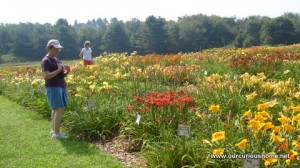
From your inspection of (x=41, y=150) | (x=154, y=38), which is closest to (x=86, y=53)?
(x=41, y=150)

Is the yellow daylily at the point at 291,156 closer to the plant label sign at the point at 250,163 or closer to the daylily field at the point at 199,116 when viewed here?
the daylily field at the point at 199,116

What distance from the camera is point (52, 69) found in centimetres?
576

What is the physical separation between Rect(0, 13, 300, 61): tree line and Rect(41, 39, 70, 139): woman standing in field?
4130cm

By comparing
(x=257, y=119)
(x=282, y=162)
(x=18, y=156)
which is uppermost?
(x=257, y=119)

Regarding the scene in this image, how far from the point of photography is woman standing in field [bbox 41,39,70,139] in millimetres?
5680

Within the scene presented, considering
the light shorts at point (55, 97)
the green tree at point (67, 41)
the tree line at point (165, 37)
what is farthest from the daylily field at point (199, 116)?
the green tree at point (67, 41)

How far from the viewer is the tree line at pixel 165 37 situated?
5000cm

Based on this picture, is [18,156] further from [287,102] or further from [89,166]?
[287,102]

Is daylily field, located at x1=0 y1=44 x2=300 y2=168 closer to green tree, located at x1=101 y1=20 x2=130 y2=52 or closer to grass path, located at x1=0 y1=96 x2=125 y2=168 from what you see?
grass path, located at x1=0 y1=96 x2=125 y2=168

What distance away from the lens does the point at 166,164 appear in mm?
4195

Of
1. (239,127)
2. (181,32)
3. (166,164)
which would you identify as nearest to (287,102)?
(239,127)

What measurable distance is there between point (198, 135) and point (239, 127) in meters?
0.55

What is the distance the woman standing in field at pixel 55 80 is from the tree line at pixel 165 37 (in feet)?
135

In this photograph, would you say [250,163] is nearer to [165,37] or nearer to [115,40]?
[165,37]
